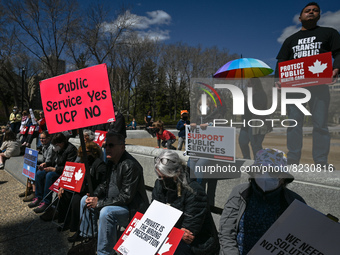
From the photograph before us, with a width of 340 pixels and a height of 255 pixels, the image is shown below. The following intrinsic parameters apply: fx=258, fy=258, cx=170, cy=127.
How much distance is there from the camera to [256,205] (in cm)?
197

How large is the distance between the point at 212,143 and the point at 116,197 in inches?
52.0

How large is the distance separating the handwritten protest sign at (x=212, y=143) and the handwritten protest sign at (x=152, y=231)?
1139mm

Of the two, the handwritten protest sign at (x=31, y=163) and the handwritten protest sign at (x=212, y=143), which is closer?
the handwritten protest sign at (x=212, y=143)

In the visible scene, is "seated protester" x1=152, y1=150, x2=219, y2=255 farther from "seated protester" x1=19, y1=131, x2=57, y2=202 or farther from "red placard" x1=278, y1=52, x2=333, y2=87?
"seated protester" x1=19, y1=131, x2=57, y2=202

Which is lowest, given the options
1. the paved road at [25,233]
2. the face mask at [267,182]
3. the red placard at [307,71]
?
the paved road at [25,233]

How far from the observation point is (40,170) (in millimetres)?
4766

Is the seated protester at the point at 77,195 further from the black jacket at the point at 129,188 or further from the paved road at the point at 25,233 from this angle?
the black jacket at the point at 129,188

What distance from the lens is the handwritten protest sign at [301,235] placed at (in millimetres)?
1308

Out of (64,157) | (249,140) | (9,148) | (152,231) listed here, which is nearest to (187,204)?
(152,231)

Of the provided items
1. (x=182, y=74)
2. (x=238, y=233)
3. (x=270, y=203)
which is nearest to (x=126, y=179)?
(x=238, y=233)

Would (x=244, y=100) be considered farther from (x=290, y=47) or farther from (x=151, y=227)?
(x=151, y=227)

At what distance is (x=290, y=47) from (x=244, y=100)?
96cm

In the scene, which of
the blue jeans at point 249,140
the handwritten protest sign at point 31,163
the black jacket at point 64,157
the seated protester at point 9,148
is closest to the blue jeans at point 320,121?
the blue jeans at point 249,140

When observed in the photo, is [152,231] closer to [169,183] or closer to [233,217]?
[169,183]
